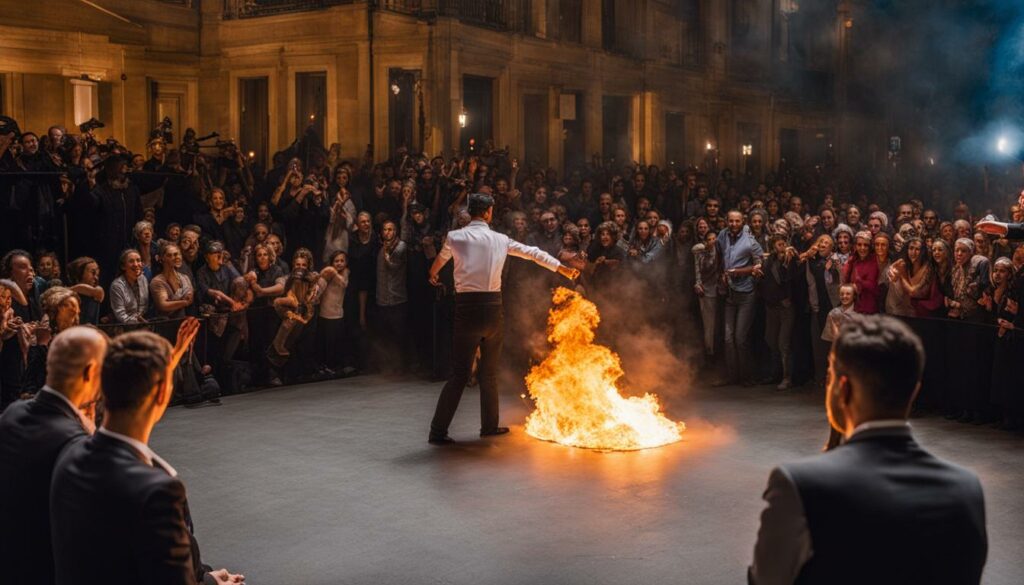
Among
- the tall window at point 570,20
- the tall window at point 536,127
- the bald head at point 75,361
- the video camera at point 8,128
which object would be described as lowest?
the bald head at point 75,361

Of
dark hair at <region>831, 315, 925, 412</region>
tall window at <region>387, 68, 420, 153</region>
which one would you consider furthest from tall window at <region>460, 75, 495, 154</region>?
dark hair at <region>831, 315, 925, 412</region>

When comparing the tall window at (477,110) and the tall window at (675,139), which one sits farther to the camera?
the tall window at (675,139)

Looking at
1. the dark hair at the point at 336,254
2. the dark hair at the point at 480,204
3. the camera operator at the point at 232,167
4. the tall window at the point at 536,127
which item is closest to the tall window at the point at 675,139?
the tall window at the point at 536,127

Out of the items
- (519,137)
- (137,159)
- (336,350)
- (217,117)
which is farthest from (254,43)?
(336,350)

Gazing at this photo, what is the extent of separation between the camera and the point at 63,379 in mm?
3791

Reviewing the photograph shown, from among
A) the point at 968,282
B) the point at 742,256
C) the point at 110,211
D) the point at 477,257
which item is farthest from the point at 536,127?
the point at 477,257

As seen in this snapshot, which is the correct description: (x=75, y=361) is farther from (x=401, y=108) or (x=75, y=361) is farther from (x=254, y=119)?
(x=254, y=119)

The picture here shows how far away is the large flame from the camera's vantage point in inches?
374

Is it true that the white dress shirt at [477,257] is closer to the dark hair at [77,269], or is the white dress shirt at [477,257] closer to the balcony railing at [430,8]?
the dark hair at [77,269]

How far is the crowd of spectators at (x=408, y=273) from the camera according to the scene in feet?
36.3

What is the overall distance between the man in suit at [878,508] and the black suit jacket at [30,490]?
2.41 m

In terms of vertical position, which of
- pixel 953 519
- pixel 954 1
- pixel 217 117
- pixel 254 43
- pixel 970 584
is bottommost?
pixel 970 584

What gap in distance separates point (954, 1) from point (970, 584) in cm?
3449

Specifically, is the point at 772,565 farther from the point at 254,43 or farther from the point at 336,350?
the point at 254,43
